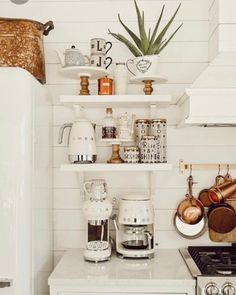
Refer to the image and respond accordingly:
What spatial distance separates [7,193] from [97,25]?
1.15 meters

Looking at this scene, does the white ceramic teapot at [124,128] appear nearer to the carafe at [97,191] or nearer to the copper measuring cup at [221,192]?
the carafe at [97,191]

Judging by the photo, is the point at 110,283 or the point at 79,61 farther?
the point at 79,61

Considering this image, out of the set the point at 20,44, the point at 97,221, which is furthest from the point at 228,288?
the point at 20,44

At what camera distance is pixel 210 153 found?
2426 mm

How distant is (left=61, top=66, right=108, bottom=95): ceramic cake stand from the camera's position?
7.13 feet

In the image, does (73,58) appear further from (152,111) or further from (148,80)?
(152,111)

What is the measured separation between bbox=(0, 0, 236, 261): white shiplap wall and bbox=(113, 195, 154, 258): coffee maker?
216 mm

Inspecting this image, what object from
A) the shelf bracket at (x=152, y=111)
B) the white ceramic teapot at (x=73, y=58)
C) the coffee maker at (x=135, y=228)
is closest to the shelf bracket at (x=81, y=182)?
the coffee maker at (x=135, y=228)

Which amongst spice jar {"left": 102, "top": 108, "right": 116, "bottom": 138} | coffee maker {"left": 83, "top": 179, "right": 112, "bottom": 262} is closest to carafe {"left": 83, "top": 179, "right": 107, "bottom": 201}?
coffee maker {"left": 83, "top": 179, "right": 112, "bottom": 262}

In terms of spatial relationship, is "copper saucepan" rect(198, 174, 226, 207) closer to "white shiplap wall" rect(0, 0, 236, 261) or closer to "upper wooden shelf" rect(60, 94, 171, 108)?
"white shiplap wall" rect(0, 0, 236, 261)

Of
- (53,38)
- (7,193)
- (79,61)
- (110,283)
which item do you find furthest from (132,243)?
(53,38)

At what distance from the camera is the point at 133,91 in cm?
246

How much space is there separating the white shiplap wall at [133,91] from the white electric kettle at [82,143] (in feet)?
0.75

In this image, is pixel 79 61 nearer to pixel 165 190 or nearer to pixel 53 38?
pixel 53 38
